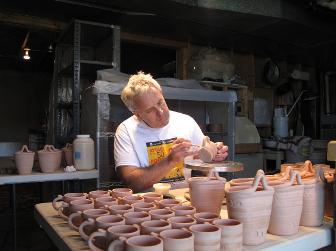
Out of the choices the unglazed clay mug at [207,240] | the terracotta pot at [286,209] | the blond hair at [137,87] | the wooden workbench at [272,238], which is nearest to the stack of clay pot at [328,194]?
the wooden workbench at [272,238]

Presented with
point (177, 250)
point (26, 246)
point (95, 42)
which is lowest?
point (26, 246)

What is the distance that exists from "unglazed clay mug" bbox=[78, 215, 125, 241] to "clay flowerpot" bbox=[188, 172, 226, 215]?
33 cm

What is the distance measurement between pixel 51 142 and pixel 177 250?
3.78 meters

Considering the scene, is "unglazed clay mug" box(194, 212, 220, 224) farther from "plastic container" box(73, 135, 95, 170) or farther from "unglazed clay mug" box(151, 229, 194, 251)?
"plastic container" box(73, 135, 95, 170)

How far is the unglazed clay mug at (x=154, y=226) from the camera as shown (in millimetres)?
978

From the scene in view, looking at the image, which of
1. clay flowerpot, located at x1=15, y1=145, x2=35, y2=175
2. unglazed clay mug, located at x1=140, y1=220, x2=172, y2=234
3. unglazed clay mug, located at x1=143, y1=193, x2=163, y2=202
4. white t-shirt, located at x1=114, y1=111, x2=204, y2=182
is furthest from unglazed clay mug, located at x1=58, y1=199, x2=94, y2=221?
clay flowerpot, located at x1=15, y1=145, x2=35, y2=175

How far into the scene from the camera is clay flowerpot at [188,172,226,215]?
127 cm

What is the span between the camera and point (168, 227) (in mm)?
995

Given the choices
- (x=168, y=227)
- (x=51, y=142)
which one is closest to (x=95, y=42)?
(x=51, y=142)

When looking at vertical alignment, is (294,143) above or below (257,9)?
below

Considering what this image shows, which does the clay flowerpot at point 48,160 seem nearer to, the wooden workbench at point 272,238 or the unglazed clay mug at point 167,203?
the wooden workbench at point 272,238

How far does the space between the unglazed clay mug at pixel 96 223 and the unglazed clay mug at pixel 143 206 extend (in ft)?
0.36

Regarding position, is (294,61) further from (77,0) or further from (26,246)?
(26,246)


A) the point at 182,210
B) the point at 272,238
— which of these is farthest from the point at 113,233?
the point at 272,238
